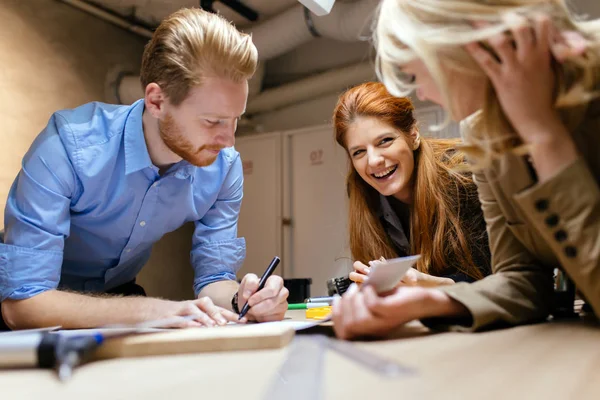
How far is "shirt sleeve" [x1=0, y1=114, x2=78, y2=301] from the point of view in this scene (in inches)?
49.3

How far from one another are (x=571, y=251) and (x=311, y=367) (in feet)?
1.21

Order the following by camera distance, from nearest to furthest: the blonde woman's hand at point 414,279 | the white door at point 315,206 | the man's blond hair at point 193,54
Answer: the blonde woman's hand at point 414,279 < the man's blond hair at point 193,54 < the white door at point 315,206

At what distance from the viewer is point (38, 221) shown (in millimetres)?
1290

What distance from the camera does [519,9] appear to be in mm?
655

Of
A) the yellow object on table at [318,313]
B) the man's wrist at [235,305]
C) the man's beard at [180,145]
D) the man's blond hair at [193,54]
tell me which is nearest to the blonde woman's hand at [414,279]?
the yellow object on table at [318,313]

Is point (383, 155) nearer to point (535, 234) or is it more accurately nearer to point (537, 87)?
point (535, 234)

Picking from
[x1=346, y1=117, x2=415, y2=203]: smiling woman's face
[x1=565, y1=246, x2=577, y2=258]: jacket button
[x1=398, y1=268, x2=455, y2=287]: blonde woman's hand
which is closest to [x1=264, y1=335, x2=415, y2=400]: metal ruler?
[x1=565, y1=246, x2=577, y2=258]: jacket button

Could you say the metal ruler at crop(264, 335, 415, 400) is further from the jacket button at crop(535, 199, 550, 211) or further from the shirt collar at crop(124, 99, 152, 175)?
the shirt collar at crop(124, 99, 152, 175)

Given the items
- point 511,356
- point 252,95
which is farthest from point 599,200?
point 252,95

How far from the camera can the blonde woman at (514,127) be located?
0.63 meters

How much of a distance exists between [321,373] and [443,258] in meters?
1.20

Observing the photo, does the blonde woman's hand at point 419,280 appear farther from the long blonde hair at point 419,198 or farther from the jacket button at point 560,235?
the jacket button at point 560,235

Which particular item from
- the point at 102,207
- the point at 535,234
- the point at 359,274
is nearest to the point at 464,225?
the point at 359,274

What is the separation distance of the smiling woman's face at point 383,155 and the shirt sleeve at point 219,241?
463 millimetres
